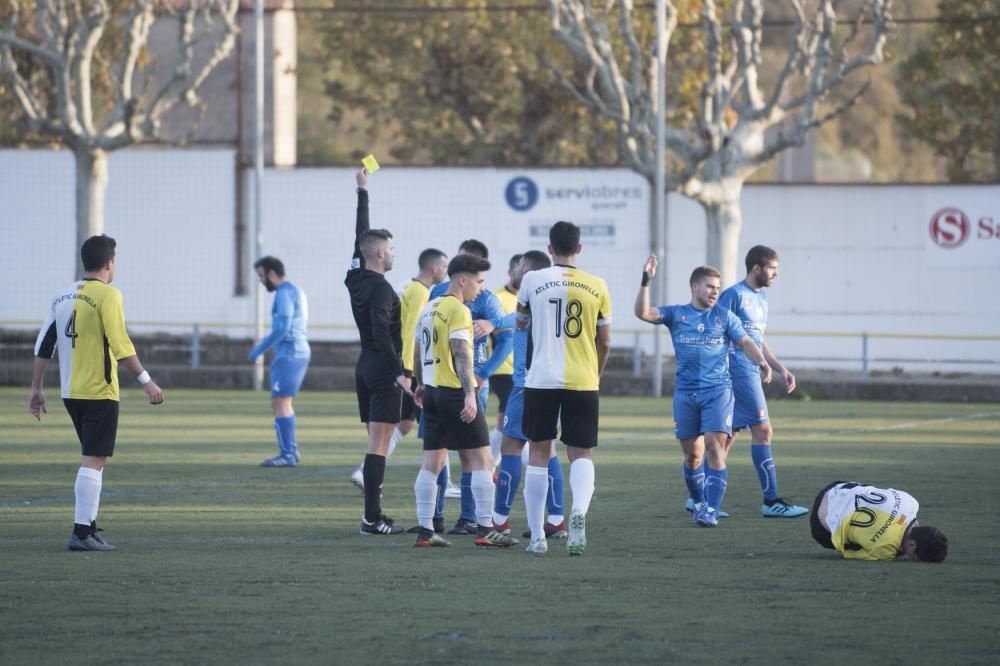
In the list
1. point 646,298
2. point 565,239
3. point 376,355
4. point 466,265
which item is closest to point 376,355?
point 376,355

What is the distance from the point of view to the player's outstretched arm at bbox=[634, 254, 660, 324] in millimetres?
11094

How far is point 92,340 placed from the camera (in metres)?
10.9

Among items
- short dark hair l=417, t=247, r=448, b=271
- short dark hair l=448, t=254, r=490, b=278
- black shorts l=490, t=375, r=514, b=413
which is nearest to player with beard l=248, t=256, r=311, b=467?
black shorts l=490, t=375, r=514, b=413

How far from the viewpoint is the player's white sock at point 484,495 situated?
11188 mm

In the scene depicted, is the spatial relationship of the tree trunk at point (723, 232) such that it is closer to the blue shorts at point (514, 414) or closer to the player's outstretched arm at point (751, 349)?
the player's outstretched arm at point (751, 349)

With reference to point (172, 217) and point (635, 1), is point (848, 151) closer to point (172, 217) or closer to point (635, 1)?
point (635, 1)

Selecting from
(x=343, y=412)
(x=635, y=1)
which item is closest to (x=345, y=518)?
(x=343, y=412)

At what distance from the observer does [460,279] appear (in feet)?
36.4

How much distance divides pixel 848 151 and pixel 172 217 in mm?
50147

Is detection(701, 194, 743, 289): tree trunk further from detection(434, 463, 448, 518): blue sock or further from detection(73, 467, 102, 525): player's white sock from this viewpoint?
detection(73, 467, 102, 525): player's white sock

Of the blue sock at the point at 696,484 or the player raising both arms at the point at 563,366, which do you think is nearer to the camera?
the player raising both arms at the point at 563,366

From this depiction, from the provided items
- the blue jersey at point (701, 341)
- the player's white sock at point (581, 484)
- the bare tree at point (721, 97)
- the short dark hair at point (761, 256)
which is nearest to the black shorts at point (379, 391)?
the player's white sock at point (581, 484)

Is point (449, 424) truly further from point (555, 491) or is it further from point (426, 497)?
point (555, 491)

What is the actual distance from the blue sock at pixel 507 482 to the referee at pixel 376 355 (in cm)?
83
